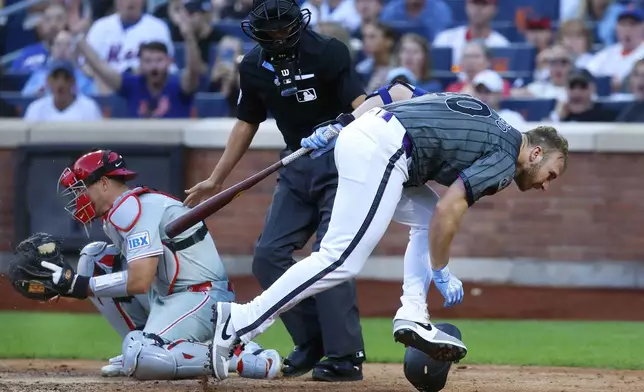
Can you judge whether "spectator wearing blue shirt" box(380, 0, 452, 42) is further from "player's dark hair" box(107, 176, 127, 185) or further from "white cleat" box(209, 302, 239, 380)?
"white cleat" box(209, 302, 239, 380)

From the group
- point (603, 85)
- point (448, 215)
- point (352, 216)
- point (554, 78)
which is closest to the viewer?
point (448, 215)

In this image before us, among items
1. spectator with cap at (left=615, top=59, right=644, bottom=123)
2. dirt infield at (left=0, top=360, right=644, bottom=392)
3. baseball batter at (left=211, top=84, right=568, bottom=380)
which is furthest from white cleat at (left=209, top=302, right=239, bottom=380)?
spectator with cap at (left=615, top=59, right=644, bottom=123)

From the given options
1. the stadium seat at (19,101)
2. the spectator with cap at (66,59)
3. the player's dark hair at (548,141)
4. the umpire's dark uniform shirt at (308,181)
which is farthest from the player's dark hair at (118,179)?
the stadium seat at (19,101)

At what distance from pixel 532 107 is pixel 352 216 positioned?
6868 millimetres

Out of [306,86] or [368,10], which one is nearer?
[306,86]

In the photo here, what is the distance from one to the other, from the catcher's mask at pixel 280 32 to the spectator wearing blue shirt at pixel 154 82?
620cm

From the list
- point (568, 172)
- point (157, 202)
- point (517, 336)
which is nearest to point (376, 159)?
point (157, 202)

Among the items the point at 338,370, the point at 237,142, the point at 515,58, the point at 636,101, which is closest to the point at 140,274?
the point at 237,142

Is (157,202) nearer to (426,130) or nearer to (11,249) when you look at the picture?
(426,130)

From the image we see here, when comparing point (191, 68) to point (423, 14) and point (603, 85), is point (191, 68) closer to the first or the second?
point (423, 14)

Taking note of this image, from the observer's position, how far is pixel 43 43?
44.4ft

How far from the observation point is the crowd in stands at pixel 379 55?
11523 millimetres

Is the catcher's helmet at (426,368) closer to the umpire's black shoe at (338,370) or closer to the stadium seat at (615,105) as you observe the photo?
the umpire's black shoe at (338,370)

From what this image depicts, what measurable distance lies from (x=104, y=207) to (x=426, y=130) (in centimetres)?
196
